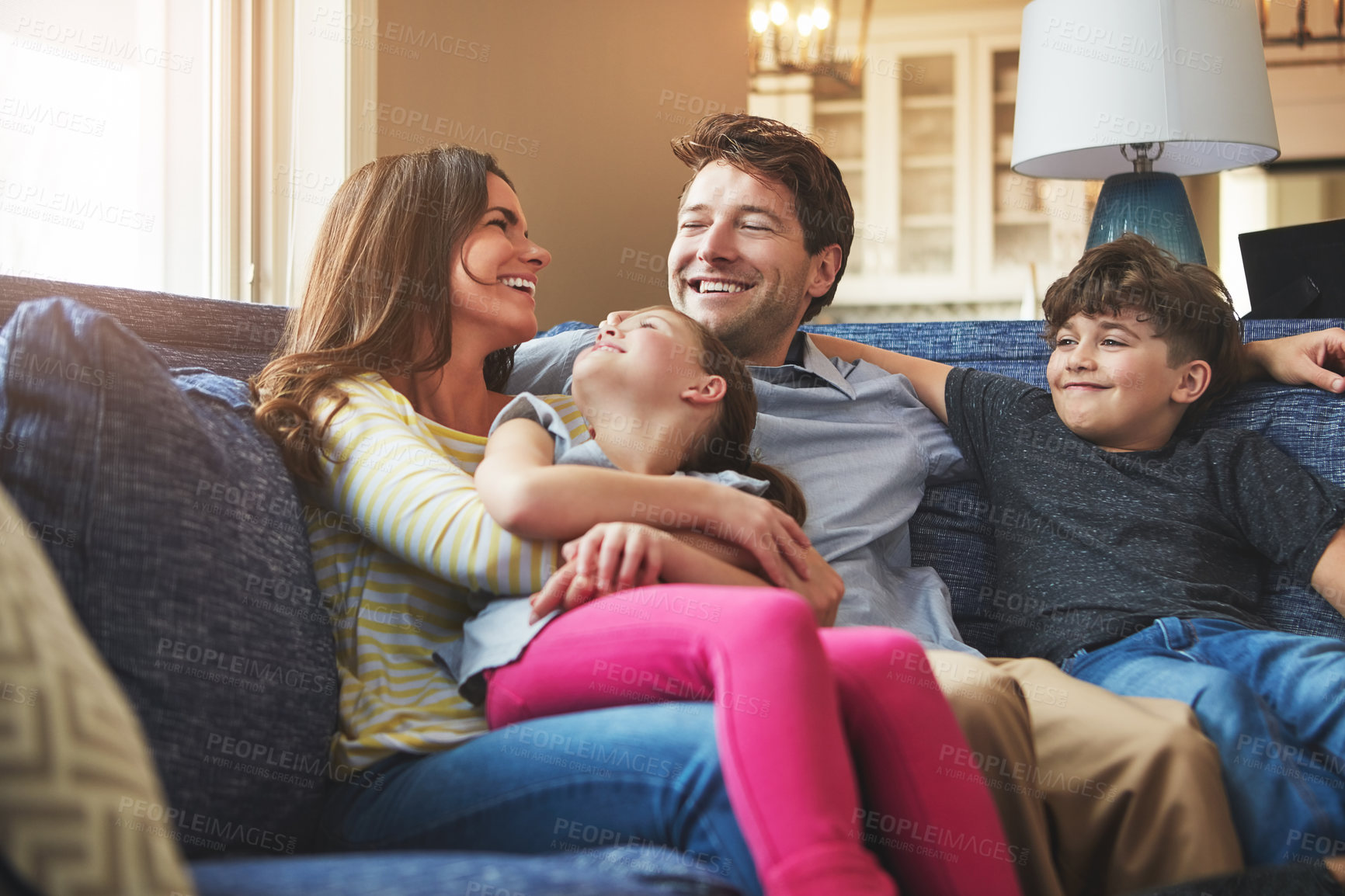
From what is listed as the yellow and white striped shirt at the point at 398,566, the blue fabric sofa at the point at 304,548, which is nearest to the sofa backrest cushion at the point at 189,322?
the blue fabric sofa at the point at 304,548

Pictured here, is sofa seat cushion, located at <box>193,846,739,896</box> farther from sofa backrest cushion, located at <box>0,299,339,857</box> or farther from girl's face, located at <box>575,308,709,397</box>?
girl's face, located at <box>575,308,709,397</box>

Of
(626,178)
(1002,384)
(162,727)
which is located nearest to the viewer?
(162,727)

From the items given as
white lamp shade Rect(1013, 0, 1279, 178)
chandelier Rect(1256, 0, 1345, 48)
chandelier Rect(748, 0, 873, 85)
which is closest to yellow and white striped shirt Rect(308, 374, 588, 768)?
white lamp shade Rect(1013, 0, 1279, 178)

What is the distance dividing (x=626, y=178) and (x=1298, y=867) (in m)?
2.12

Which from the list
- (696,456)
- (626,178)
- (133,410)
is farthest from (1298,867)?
(626,178)

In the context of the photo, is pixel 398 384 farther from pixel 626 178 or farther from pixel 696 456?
pixel 626 178

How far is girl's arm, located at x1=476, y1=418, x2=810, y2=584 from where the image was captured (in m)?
1.00

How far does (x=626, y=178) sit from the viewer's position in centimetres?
271

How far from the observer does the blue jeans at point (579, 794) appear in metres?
0.84

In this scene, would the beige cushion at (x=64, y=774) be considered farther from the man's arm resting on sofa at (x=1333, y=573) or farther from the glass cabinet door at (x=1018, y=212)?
the glass cabinet door at (x=1018, y=212)

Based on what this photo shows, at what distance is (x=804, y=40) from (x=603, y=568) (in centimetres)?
361

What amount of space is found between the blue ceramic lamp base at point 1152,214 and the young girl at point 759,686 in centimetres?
143

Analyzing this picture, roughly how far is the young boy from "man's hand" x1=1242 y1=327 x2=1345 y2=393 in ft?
0.12

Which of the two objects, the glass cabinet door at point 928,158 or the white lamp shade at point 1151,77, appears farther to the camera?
the glass cabinet door at point 928,158
